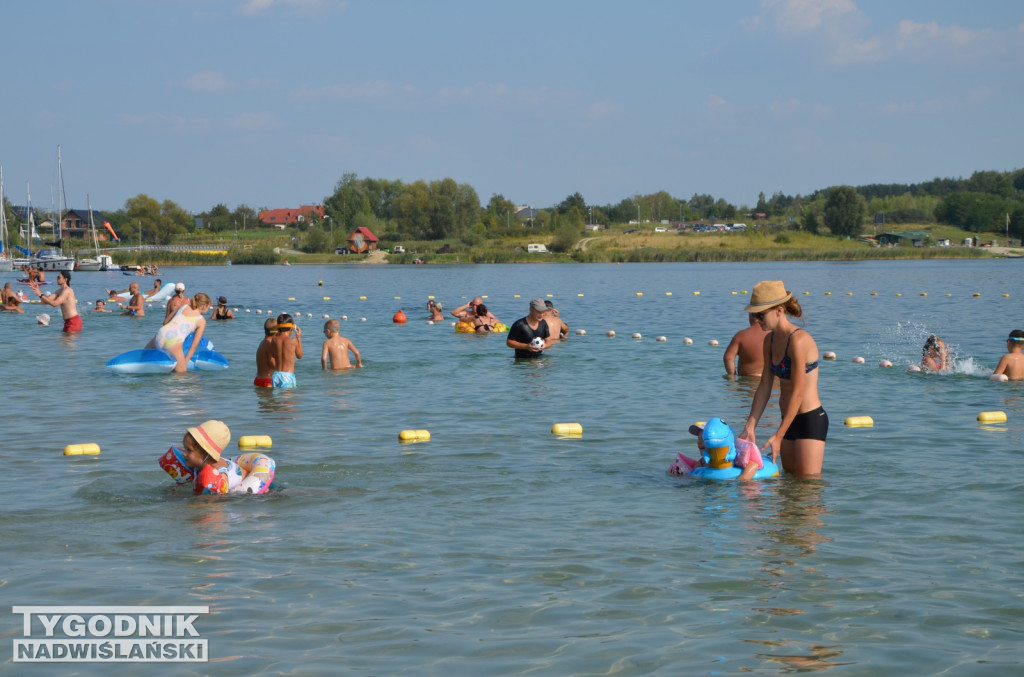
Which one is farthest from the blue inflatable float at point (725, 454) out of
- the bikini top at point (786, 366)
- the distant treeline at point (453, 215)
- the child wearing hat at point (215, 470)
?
the distant treeline at point (453, 215)

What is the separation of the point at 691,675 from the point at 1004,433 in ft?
24.1

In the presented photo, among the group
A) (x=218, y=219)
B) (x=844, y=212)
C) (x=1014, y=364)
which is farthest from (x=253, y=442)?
(x=218, y=219)

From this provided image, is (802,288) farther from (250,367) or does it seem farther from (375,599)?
(375,599)

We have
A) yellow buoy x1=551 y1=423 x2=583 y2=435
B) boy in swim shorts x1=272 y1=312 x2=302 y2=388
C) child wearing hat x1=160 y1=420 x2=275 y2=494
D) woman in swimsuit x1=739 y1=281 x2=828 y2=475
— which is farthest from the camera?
boy in swim shorts x1=272 y1=312 x2=302 y2=388

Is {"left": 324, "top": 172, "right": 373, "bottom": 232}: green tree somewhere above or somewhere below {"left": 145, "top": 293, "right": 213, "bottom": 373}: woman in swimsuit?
above

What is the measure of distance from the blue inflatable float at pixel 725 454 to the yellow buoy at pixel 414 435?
10.8 feet

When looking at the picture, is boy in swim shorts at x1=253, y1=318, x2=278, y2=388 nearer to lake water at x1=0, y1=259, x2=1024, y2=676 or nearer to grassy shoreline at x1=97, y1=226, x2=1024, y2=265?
lake water at x1=0, y1=259, x2=1024, y2=676

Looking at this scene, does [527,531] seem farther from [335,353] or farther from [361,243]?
[361,243]

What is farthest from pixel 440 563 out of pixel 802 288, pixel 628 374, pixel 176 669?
pixel 802 288

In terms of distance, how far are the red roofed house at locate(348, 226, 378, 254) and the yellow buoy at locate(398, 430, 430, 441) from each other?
107 m

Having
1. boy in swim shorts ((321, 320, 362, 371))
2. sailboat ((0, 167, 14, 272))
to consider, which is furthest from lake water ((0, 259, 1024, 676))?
sailboat ((0, 167, 14, 272))

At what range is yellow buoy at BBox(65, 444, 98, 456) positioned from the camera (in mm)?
10164

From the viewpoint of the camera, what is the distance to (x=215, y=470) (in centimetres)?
824

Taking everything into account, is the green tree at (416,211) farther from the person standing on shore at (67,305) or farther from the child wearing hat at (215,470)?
the child wearing hat at (215,470)
